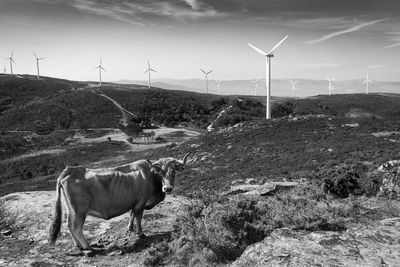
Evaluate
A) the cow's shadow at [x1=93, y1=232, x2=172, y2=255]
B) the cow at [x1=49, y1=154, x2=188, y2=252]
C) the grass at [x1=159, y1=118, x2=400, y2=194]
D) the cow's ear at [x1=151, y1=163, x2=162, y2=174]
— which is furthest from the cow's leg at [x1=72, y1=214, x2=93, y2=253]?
the grass at [x1=159, y1=118, x2=400, y2=194]

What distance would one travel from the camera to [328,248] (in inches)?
293

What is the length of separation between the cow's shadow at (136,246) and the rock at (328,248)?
10.9ft

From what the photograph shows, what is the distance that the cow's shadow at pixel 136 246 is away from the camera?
9.81m

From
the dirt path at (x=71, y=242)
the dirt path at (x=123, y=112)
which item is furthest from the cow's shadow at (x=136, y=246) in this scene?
the dirt path at (x=123, y=112)

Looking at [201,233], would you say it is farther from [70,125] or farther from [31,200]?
[70,125]

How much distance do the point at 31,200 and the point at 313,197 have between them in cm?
1331

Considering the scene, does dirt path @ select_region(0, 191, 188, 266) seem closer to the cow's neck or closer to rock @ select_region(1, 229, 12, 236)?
rock @ select_region(1, 229, 12, 236)

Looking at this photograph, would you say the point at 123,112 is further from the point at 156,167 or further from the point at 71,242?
the point at 156,167

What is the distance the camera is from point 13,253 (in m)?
10.4

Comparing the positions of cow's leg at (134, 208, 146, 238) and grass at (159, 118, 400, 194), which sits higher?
cow's leg at (134, 208, 146, 238)

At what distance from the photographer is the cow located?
9.42 m

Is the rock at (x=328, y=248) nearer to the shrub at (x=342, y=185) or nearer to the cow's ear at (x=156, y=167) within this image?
the cow's ear at (x=156, y=167)

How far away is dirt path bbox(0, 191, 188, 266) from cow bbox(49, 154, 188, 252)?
0.39m

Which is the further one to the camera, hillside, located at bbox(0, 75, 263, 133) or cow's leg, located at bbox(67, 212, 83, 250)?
hillside, located at bbox(0, 75, 263, 133)
